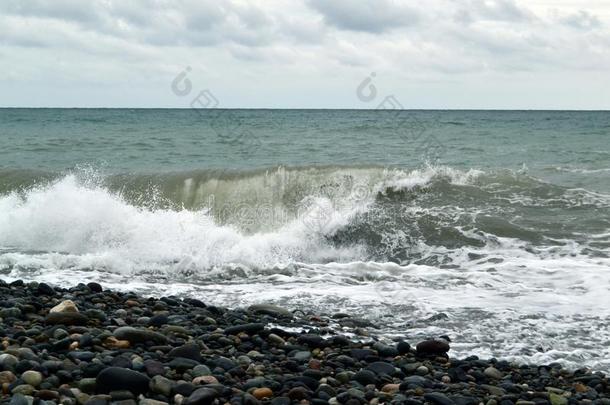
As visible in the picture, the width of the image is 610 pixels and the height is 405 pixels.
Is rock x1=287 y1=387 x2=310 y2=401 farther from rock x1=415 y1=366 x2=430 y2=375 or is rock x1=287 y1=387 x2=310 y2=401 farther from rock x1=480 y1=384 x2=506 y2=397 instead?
rock x1=480 y1=384 x2=506 y2=397

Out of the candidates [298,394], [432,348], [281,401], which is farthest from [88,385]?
[432,348]

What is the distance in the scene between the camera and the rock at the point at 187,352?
539 centimetres

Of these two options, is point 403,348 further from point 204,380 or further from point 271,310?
point 204,380

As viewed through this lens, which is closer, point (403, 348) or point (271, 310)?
point (403, 348)

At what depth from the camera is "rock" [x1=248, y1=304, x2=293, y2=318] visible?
25.1 ft

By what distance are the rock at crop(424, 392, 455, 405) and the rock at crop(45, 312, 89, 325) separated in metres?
3.01

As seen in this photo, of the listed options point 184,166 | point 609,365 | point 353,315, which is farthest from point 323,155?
point 609,365

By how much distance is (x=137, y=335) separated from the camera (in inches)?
228

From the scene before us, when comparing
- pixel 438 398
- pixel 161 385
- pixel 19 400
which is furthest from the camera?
pixel 438 398

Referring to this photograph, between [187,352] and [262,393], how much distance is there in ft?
2.87

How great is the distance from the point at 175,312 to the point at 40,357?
2.32 metres

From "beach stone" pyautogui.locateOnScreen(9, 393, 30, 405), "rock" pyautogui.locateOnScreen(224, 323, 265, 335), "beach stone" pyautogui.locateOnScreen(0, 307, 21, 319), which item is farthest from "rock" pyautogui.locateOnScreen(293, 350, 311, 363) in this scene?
"beach stone" pyautogui.locateOnScreen(0, 307, 21, 319)

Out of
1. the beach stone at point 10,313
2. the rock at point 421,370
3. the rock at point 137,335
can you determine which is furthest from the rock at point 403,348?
the beach stone at point 10,313

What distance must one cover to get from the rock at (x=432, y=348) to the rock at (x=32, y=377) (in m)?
3.25
